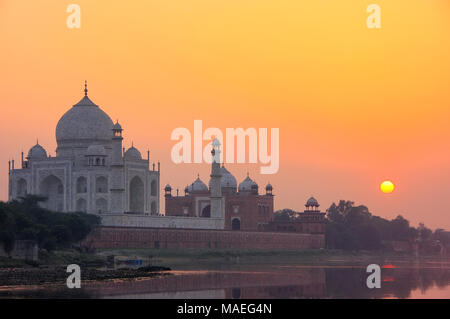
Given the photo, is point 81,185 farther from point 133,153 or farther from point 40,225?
point 40,225

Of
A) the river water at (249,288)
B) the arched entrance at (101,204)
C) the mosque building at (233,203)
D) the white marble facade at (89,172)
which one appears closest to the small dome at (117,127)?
the white marble facade at (89,172)

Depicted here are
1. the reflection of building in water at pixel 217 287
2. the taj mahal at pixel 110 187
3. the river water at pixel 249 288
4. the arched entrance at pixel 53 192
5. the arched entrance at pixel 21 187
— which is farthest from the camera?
the arched entrance at pixel 21 187

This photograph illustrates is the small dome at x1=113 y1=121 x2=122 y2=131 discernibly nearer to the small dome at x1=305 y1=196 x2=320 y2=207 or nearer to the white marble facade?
the white marble facade

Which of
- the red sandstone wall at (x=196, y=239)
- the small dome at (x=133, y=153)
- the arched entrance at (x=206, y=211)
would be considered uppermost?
the small dome at (x=133, y=153)

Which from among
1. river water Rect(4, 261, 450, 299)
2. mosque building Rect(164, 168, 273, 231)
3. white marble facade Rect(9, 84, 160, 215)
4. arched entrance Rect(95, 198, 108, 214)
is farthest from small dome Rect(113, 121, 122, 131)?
river water Rect(4, 261, 450, 299)

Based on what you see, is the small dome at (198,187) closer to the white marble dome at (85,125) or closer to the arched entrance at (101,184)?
the white marble dome at (85,125)

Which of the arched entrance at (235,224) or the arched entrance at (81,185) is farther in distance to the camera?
the arched entrance at (235,224)

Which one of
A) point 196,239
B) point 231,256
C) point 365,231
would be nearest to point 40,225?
point 231,256
